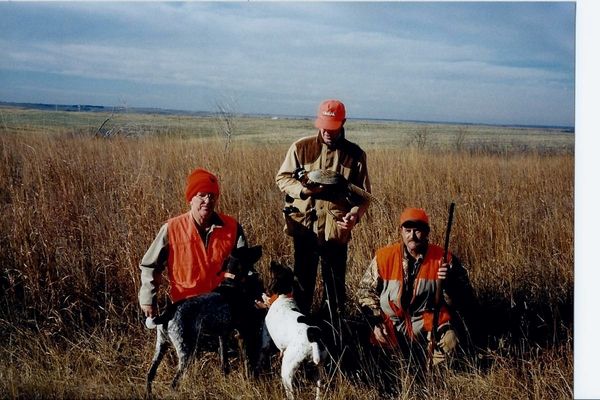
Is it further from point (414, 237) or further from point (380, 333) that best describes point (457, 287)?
point (380, 333)

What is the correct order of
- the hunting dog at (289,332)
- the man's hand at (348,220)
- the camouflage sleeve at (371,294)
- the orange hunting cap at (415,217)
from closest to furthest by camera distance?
1. the hunting dog at (289,332)
2. the orange hunting cap at (415,217)
3. the camouflage sleeve at (371,294)
4. the man's hand at (348,220)

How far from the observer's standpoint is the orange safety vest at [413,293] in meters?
3.76

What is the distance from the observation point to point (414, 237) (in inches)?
145

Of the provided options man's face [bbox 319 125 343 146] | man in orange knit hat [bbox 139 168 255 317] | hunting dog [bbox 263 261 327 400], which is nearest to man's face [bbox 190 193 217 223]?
man in orange knit hat [bbox 139 168 255 317]

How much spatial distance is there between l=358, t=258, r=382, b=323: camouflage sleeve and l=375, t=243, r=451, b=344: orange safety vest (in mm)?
44

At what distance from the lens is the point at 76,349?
3.89 m

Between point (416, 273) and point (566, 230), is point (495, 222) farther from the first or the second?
point (416, 273)

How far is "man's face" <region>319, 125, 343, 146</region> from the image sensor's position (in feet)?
12.5

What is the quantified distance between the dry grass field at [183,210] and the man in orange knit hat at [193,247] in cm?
56

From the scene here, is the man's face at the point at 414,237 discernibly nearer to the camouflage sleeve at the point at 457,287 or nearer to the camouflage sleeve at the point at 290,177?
the camouflage sleeve at the point at 457,287

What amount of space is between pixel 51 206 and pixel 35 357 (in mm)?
1543

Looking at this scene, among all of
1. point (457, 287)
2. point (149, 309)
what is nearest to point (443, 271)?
point (457, 287)

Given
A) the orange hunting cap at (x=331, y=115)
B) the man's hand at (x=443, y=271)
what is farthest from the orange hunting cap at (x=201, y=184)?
the man's hand at (x=443, y=271)
